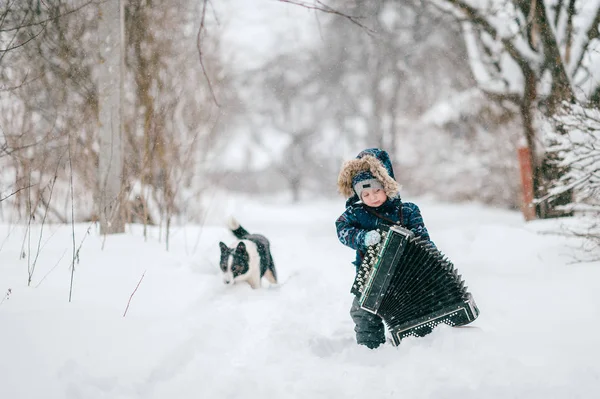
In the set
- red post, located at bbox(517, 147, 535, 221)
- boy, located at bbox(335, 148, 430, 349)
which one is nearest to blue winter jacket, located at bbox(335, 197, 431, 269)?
boy, located at bbox(335, 148, 430, 349)

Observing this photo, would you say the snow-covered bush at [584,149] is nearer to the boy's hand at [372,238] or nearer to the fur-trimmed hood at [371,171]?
the fur-trimmed hood at [371,171]

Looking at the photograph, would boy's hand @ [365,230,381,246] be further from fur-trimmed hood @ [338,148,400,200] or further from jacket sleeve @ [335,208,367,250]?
fur-trimmed hood @ [338,148,400,200]

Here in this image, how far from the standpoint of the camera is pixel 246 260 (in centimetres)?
411

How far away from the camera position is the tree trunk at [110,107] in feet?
15.5

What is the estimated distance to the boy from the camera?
8.62ft

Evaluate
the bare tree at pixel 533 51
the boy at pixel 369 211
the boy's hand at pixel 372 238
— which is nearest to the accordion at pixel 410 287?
the boy's hand at pixel 372 238

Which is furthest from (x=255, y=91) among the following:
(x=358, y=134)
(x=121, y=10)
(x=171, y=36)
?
(x=121, y=10)

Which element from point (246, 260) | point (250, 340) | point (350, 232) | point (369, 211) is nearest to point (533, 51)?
point (369, 211)

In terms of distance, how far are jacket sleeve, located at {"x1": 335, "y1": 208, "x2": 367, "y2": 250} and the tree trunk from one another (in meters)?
3.11

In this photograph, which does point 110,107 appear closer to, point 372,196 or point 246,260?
point 246,260

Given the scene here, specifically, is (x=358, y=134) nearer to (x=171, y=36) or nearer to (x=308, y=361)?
(x=171, y=36)

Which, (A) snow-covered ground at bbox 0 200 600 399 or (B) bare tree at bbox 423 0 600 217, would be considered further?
(B) bare tree at bbox 423 0 600 217

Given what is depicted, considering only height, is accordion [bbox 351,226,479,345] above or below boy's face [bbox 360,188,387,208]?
below

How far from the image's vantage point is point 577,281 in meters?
3.20
